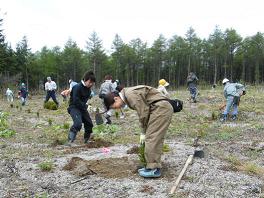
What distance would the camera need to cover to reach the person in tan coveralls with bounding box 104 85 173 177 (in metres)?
6.42

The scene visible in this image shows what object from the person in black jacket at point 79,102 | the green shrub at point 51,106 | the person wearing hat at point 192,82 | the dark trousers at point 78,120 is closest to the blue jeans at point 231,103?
the person wearing hat at point 192,82

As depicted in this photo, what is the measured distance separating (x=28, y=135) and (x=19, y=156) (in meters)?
3.82

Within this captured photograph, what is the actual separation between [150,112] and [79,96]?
3726mm

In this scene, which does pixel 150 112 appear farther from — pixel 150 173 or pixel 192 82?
pixel 192 82

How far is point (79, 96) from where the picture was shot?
10.0 meters

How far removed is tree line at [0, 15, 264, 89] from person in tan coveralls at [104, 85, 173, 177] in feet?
211

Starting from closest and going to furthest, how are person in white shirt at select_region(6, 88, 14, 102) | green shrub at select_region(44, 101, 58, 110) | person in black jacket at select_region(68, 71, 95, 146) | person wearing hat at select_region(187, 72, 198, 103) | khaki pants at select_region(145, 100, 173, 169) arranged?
khaki pants at select_region(145, 100, 173, 169) < person in black jacket at select_region(68, 71, 95, 146) < person wearing hat at select_region(187, 72, 198, 103) < green shrub at select_region(44, 101, 58, 110) < person in white shirt at select_region(6, 88, 14, 102)

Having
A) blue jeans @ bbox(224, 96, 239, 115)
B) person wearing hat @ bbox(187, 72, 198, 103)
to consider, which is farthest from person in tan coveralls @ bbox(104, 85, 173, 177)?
person wearing hat @ bbox(187, 72, 198, 103)

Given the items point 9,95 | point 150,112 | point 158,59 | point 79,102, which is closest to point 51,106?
point 79,102

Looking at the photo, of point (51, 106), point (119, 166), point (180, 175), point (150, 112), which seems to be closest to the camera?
point (180, 175)

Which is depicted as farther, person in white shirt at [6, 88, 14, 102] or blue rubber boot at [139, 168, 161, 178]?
person in white shirt at [6, 88, 14, 102]

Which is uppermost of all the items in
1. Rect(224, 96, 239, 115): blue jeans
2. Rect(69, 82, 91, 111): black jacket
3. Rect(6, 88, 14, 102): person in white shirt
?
Rect(69, 82, 91, 111): black jacket

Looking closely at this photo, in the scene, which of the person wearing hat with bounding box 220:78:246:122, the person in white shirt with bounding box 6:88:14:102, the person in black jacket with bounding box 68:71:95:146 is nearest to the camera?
the person in black jacket with bounding box 68:71:95:146

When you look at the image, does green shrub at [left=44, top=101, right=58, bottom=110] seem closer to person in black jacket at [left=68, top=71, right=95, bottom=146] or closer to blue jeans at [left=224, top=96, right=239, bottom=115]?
blue jeans at [left=224, top=96, right=239, bottom=115]
